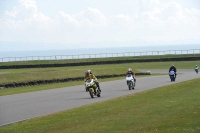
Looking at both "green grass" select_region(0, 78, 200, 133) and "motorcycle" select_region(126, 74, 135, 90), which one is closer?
"green grass" select_region(0, 78, 200, 133)

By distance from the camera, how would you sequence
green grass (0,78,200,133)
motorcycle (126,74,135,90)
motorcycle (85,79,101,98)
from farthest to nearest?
motorcycle (126,74,135,90), motorcycle (85,79,101,98), green grass (0,78,200,133)

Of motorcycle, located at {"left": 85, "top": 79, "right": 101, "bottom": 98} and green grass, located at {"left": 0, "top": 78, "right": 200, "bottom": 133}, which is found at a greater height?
motorcycle, located at {"left": 85, "top": 79, "right": 101, "bottom": 98}

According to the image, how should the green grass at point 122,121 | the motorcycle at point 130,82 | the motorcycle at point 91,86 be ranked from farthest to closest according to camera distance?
the motorcycle at point 130,82 → the motorcycle at point 91,86 → the green grass at point 122,121

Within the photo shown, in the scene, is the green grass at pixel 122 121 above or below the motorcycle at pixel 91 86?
below

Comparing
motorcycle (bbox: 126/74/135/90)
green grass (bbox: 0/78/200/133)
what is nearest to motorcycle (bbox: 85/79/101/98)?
motorcycle (bbox: 126/74/135/90)

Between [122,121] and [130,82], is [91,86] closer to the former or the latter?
[130,82]

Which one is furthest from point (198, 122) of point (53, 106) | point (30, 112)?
point (53, 106)

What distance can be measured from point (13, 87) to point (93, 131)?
2840 cm

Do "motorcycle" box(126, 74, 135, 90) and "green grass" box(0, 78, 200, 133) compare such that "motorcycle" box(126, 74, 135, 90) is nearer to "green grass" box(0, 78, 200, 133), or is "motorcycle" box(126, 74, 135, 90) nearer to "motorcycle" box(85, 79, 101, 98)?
"motorcycle" box(85, 79, 101, 98)

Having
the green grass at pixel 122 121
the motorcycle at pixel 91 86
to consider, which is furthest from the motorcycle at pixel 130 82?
the green grass at pixel 122 121

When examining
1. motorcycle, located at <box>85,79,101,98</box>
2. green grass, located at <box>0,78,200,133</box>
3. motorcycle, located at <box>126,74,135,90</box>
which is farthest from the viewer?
motorcycle, located at <box>126,74,135,90</box>

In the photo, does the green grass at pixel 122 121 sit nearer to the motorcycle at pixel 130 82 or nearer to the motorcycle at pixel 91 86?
the motorcycle at pixel 91 86

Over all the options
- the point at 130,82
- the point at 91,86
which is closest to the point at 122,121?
the point at 91,86

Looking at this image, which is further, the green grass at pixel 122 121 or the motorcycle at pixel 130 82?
the motorcycle at pixel 130 82
